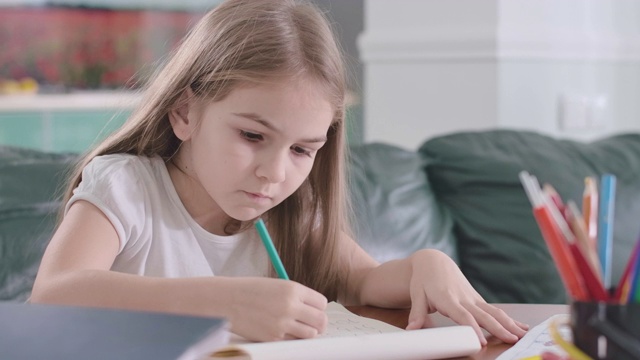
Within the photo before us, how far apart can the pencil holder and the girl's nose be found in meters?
0.61

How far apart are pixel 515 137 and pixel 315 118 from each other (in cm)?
101

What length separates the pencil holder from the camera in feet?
2.04

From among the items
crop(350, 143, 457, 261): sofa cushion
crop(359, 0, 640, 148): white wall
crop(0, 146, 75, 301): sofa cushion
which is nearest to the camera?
crop(0, 146, 75, 301): sofa cushion

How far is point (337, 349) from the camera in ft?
2.94

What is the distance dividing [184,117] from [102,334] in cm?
76

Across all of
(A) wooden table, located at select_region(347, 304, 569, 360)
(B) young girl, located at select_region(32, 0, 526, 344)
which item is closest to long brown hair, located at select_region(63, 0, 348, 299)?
(B) young girl, located at select_region(32, 0, 526, 344)

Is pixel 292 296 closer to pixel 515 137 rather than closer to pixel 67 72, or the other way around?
pixel 515 137

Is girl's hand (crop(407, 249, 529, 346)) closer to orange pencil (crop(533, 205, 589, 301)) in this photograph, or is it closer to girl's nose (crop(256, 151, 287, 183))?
girl's nose (crop(256, 151, 287, 183))

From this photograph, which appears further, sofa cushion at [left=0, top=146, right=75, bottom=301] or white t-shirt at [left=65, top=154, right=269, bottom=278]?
sofa cushion at [left=0, top=146, right=75, bottom=301]

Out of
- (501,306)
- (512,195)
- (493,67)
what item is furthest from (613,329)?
(493,67)

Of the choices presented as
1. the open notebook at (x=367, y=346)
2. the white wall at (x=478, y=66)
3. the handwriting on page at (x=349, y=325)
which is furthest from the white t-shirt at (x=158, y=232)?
the white wall at (x=478, y=66)

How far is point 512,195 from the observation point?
206cm

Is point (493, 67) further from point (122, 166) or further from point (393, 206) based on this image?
point (122, 166)

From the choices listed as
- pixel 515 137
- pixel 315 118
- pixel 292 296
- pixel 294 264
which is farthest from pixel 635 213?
pixel 292 296
